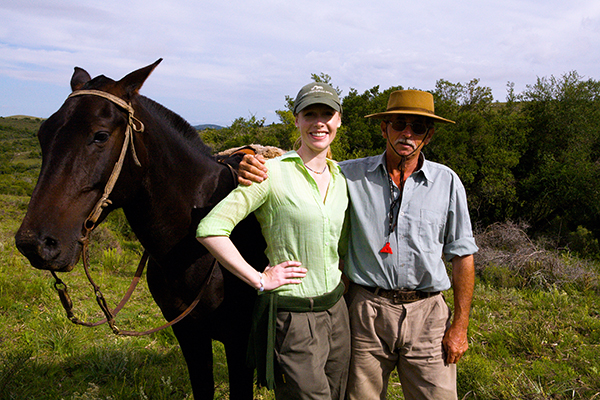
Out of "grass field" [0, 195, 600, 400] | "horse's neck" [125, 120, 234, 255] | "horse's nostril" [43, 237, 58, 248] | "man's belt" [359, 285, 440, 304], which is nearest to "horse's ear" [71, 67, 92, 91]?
"horse's neck" [125, 120, 234, 255]

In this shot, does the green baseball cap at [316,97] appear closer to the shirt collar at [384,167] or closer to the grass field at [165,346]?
the shirt collar at [384,167]

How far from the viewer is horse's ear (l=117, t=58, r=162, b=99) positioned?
6.59 feet

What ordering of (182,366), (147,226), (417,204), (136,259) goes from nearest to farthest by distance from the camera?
(147,226), (417,204), (182,366), (136,259)

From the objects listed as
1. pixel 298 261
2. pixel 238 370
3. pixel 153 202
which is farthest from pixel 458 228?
pixel 153 202

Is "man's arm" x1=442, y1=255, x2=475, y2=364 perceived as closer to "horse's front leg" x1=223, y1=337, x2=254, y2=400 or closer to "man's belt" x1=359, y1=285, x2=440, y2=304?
"man's belt" x1=359, y1=285, x2=440, y2=304

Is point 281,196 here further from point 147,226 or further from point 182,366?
point 182,366

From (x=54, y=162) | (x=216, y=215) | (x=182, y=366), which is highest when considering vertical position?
(x=54, y=162)

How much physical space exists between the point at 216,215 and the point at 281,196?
0.35 m

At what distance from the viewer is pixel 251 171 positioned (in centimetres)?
195

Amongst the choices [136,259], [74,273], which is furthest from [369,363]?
[136,259]

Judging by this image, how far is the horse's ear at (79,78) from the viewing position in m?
2.11

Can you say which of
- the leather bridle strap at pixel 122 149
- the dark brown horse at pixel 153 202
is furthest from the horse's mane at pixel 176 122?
the leather bridle strap at pixel 122 149

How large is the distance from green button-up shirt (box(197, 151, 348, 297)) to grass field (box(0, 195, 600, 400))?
6.63 ft

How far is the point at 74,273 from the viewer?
246 inches
